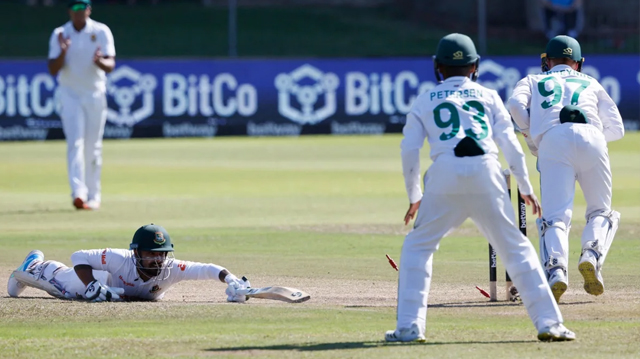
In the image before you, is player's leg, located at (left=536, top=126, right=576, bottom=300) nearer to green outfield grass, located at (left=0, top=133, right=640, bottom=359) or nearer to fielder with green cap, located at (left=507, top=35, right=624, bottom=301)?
fielder with green cap, located at (left=507, top=35, right=624, bottom=301)

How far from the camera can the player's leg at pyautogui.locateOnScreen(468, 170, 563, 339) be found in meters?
6.88

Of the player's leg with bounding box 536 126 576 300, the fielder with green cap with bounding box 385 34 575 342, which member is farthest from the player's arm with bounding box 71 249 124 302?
the player's leg with bounding box 536 126 576 300

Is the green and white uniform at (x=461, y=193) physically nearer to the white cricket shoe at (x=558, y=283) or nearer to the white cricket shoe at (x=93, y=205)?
the white cricket shoe at (x=558, y=283)

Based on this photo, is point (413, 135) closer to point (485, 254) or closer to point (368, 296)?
point (368, 296)

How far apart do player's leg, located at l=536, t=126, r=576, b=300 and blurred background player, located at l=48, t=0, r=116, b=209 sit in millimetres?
8309

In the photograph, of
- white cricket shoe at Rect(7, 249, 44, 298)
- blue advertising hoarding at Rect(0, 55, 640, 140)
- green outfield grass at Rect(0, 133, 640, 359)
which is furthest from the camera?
blue advertising hoarding at Rect(0, 55, 640, 140)

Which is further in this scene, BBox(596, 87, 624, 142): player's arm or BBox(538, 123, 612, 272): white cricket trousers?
BBox(596, 87, 624, 142): player's arm

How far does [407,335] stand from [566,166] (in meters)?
2.28

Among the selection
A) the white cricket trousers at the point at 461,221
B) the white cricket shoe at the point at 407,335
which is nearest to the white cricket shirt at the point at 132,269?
the white cricket shoe at the point at 407,335

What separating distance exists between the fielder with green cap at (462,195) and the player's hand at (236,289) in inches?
75.9

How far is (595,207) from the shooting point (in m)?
8.90

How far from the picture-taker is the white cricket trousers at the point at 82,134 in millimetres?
15812

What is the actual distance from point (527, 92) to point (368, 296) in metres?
1.95

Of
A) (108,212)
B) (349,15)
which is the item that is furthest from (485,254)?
(349,15)
